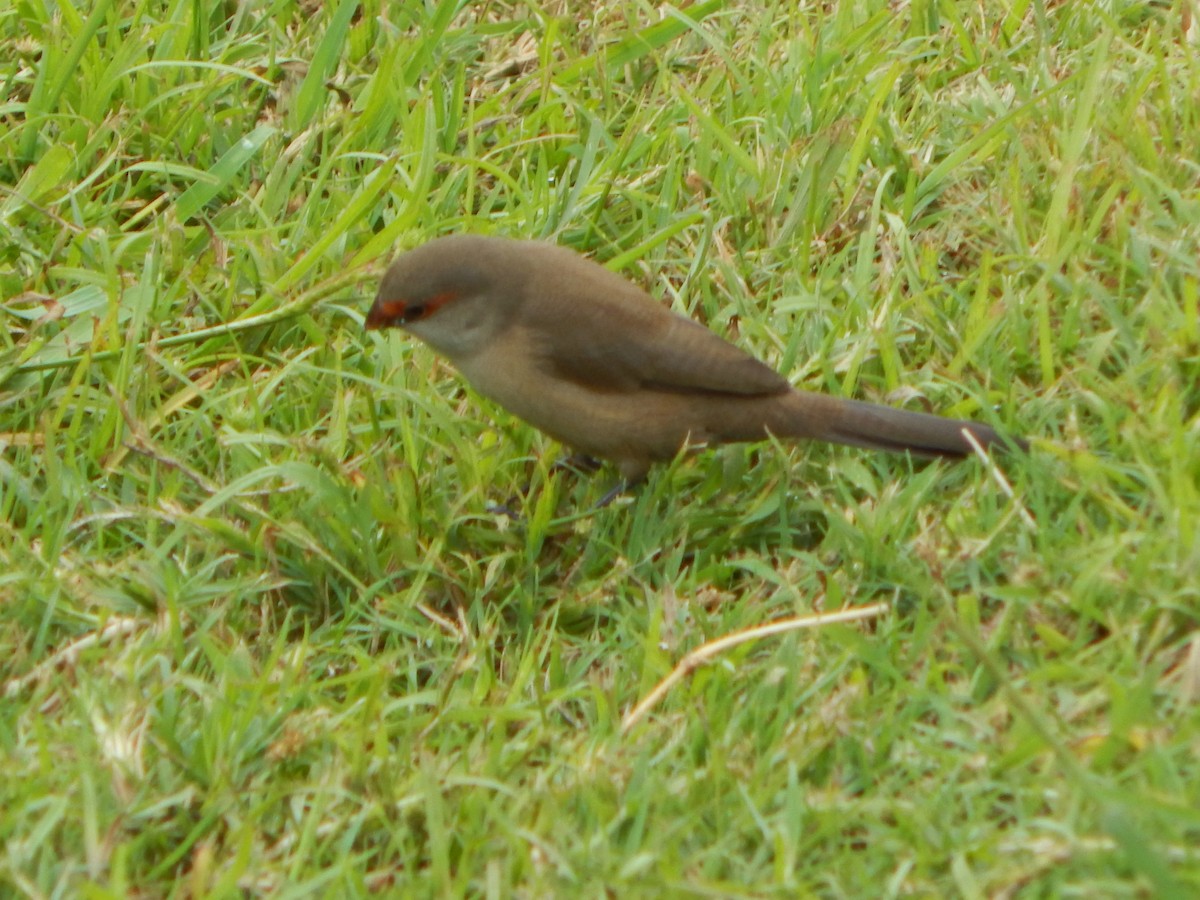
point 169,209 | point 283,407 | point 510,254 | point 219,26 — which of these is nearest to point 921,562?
point 510,254

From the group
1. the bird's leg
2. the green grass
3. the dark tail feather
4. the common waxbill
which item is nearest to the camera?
the green grass

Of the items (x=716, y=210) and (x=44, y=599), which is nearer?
(x=44, y=599)

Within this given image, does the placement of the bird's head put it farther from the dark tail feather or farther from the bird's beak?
the dark tail feather

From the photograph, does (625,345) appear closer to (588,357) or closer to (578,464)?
(588,357)

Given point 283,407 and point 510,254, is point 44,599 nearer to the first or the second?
point 283,407

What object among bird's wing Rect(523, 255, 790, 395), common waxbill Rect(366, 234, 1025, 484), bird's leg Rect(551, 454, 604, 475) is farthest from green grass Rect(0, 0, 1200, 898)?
bird's wing Rect(523, 255, 790, 395)

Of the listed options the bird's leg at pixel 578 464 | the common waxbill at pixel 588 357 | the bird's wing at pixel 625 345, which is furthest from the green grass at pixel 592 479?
the bird's wing at pixel 625 345
